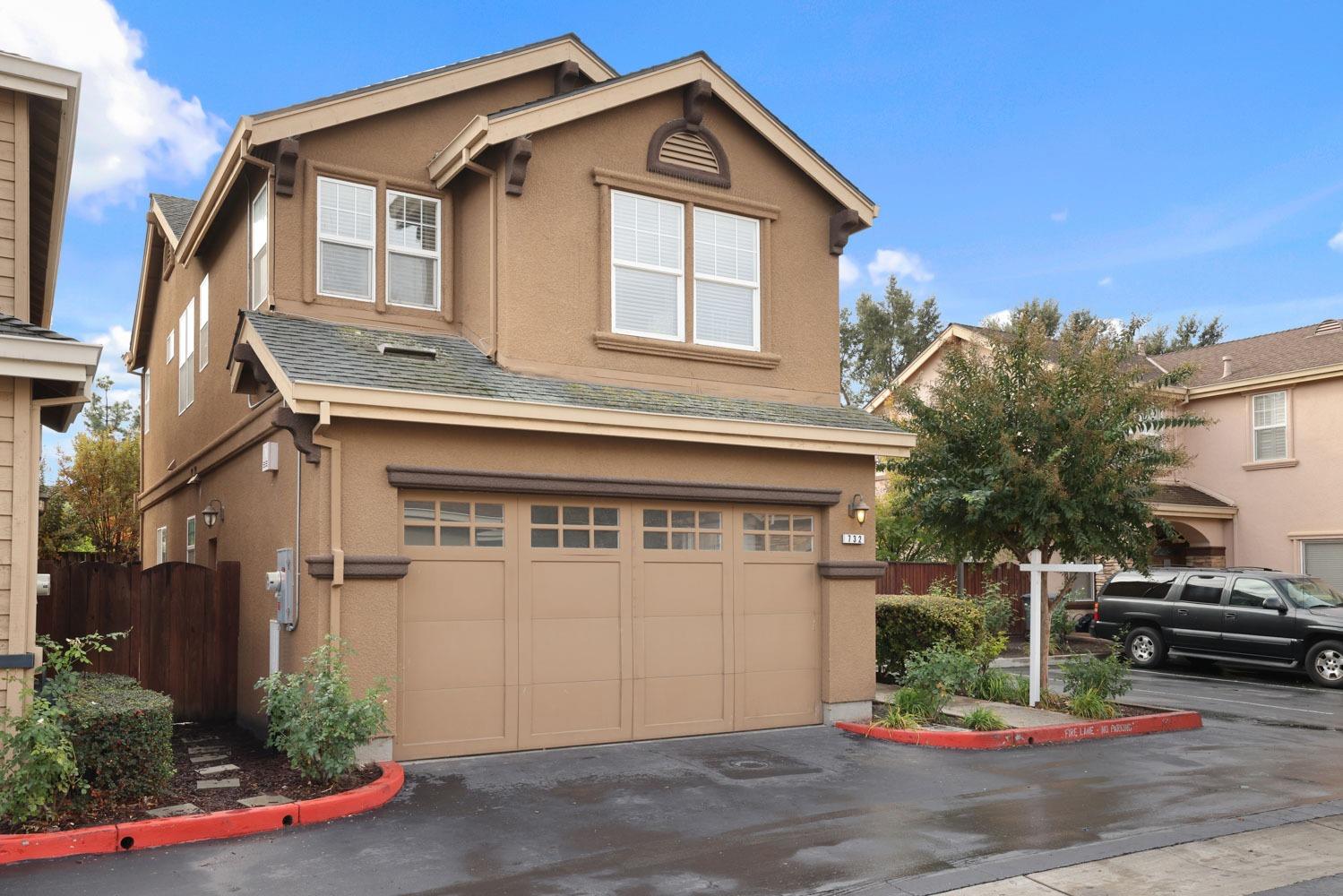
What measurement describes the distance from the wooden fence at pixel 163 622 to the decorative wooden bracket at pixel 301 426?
345cm

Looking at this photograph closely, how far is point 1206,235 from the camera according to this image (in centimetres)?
4288

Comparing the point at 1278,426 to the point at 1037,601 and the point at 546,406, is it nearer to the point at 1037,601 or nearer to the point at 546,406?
the point at 1037,601

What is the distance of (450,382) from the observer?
411 inches

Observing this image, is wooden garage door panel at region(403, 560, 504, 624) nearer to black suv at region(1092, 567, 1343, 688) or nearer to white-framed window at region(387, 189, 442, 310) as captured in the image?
white-framed window at region(387, 189, 442, 310)

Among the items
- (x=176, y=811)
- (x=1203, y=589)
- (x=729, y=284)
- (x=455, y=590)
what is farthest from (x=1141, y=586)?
(x=176, y=811)

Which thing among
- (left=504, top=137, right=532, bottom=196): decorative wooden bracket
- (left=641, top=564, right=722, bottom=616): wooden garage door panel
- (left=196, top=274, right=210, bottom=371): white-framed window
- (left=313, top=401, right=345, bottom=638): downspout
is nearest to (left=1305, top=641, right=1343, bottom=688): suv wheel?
(left=641, top=564, right=722, bottom=616): wooden garage door panel

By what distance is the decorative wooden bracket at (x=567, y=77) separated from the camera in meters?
13.8

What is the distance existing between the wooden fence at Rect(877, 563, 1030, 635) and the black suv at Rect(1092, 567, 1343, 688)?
282 cm

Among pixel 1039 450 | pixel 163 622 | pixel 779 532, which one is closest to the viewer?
pixel 163 622

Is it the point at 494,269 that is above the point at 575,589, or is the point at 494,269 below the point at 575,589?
above

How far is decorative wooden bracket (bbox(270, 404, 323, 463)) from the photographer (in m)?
9.63

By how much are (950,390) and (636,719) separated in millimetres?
5844

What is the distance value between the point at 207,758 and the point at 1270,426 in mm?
23388

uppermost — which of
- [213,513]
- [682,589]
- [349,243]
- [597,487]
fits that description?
[349,243]
